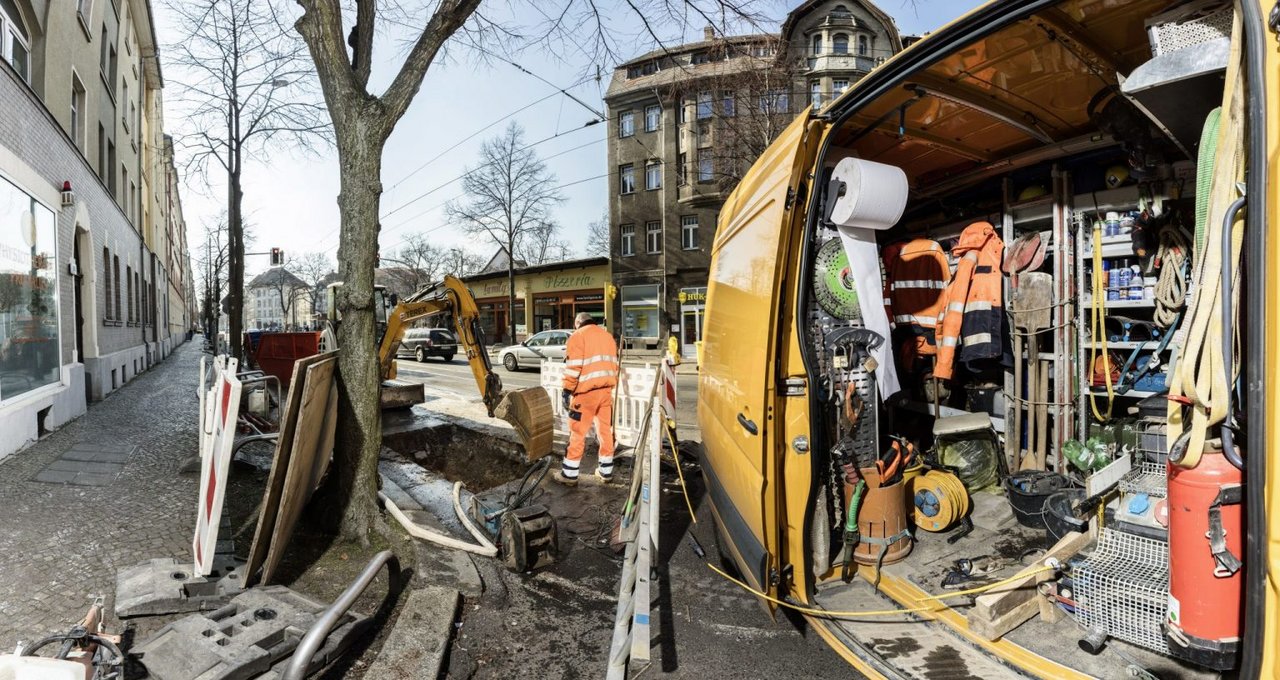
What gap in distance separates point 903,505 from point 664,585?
5.03 ft

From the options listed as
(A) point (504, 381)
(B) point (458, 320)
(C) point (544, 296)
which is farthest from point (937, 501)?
(C) point (544, 296)

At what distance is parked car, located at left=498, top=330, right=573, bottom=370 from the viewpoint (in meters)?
19.7

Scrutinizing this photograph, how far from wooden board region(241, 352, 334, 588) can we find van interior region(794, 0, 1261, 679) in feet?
9.34

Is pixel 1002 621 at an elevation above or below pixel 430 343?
below

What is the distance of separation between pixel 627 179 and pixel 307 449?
1131 inches

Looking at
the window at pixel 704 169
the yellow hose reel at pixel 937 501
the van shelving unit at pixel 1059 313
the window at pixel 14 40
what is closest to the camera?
the yellow hose reel at pixel 937 501

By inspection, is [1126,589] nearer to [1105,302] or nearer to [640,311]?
[1105,302]

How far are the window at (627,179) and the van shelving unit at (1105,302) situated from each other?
89.3 ft

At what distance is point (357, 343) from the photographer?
4.33 meters

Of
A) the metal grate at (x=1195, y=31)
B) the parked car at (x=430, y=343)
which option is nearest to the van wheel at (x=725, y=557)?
the metal grate at (x=1195, y=31)

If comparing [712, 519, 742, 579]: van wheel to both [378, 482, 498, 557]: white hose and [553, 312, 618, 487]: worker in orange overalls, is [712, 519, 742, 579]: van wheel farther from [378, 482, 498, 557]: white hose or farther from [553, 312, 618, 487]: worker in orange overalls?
[553, 312, 618, 487]: worker in orange overalls

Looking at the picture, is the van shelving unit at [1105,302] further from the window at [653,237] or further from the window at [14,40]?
the window at [653,237]

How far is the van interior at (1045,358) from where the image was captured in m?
1.77

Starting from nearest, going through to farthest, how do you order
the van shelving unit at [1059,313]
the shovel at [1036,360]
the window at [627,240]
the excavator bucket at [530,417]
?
the van shelving unit at [1059,313] → the shovel at [1036,360] → the excavator bucket at [530,417] → the window at [627,240]
